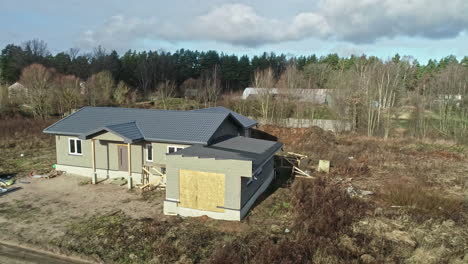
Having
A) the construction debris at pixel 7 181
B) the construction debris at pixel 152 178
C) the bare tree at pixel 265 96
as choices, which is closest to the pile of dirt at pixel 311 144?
the bare tree at pixel 265 96

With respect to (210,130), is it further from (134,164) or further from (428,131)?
(428,131)

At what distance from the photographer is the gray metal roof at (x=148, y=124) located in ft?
53.2

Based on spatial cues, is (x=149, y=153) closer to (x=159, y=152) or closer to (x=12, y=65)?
(x=159, y=152)

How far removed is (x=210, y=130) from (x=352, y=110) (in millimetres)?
22592

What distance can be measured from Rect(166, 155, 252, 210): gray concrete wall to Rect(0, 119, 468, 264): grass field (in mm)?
983

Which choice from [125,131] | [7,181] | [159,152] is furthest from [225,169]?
[7,181]

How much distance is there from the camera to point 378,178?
18.7m

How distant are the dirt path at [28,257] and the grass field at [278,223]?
1.03 feet

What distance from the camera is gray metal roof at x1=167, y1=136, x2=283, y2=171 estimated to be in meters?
13.1

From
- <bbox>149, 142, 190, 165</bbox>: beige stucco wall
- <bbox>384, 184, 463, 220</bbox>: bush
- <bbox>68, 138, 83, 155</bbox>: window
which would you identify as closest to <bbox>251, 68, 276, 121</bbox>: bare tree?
<bbox>149, 142, 190, 165</bbox>: beige stucco wall

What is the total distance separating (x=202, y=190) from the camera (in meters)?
12.6

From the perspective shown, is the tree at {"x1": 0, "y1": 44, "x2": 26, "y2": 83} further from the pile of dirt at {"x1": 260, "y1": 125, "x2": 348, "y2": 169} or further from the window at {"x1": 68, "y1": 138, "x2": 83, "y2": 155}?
the pile of dirt at {"x1": 260, "y1": 125, "x2": 348, "y2": 169}

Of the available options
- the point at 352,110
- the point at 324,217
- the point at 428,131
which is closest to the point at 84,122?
the point at 324,217

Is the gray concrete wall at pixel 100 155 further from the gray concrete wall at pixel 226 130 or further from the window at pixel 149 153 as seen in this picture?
the gray concrete wall at pixel 226 130
